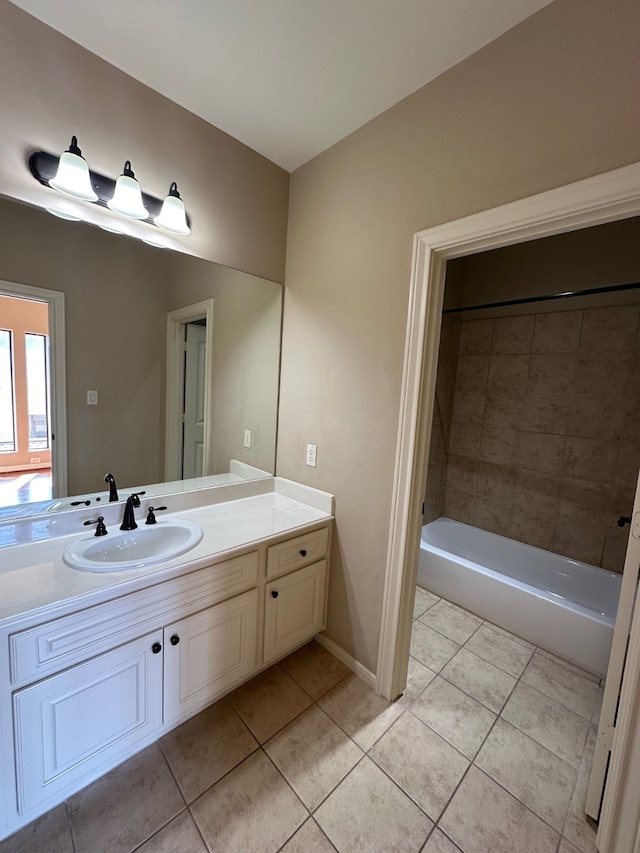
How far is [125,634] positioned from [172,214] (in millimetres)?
1615

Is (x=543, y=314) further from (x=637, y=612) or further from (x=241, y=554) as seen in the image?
(x=241, y=554)

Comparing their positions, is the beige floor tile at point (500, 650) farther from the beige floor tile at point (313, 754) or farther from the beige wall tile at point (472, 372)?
the beige wall tile at point (472, 372)

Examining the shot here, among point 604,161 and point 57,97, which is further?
point 57,97

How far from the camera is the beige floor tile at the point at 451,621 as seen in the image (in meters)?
2.06

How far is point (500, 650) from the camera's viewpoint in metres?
1.94

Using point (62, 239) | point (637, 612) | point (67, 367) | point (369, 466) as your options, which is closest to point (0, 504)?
point (67, 367)

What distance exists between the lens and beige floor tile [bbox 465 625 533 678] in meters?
1.83

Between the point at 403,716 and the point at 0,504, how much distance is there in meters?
1.85

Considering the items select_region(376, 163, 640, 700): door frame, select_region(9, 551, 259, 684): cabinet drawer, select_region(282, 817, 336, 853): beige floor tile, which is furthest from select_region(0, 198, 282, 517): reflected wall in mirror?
select_region(282, 817, 336, 853): beige floor tile

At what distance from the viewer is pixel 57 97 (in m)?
1.20

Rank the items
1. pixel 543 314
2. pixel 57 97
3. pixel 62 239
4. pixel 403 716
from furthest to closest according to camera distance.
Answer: pixel 543 314 → pixel 403 716 → pixel 62 239 → pixel 57 97

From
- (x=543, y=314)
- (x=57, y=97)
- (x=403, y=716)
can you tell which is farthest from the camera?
(x=543, y=314)

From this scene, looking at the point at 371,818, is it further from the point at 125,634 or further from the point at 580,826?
the point at 125,634

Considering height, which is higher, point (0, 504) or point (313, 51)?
point (313, 51)
